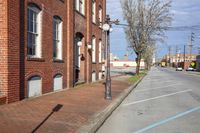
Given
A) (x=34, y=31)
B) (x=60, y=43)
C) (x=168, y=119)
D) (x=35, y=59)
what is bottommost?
(x=168, y=119)

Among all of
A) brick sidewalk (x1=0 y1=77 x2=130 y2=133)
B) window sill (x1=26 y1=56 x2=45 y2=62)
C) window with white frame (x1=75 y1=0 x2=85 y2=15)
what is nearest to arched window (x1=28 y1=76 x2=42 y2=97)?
window sill (x1=26 y1=56 x2=45 y2=62)

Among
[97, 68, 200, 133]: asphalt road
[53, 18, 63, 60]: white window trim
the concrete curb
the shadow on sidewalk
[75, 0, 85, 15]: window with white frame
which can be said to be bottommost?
[97, 68, 200, 133]: asphalt road

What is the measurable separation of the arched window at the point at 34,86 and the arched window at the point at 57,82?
7.33ft

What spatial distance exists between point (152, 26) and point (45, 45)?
3356cm

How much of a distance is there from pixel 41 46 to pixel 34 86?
1957mm

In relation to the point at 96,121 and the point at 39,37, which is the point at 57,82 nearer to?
the point at 39,37

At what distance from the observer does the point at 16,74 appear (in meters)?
12.4

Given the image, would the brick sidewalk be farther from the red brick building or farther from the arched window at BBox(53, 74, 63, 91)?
the arched window at BBox(53, 74, 63, 91)

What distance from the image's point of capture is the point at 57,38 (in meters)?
18.4

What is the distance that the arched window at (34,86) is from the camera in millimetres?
14056

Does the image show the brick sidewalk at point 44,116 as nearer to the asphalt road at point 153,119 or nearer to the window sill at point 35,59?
the asphalt road at point 153,119

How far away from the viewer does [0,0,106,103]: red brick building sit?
38.6ft

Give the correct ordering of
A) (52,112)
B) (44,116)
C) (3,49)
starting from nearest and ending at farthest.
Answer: (44,116) → (52,112) → (3,49)

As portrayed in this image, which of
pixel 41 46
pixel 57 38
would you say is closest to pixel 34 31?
pixel 41 46
